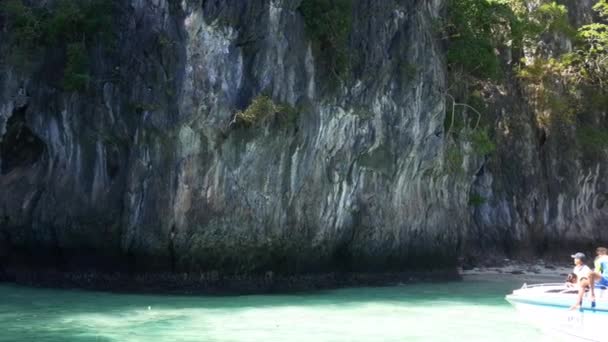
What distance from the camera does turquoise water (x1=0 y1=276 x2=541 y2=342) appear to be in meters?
12.0

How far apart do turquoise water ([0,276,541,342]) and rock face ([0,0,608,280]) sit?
186 centimetres

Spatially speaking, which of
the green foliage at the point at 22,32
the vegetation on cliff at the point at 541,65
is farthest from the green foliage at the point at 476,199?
the green foliage at the point at 22,32

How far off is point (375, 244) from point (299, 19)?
614 cm

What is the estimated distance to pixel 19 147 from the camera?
20.6 metres

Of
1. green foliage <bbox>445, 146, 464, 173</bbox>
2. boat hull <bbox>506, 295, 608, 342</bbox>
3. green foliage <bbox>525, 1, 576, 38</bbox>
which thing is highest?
green foliage <bbox>525, 1, 576, 38</bbox>

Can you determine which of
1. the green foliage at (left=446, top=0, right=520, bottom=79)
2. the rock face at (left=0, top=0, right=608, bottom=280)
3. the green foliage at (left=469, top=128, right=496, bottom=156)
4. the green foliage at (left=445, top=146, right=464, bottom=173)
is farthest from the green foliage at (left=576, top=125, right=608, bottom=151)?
the rock face at (left=0, top=0, right=608, bottom=280)

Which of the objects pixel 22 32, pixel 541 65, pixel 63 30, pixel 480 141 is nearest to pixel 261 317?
pixel 63 30

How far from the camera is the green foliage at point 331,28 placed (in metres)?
19.2

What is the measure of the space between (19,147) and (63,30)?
11.5ft

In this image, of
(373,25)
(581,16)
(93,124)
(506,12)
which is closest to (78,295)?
(93,124)

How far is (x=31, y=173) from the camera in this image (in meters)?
19.7

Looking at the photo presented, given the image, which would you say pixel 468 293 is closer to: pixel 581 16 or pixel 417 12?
pixel 417 12

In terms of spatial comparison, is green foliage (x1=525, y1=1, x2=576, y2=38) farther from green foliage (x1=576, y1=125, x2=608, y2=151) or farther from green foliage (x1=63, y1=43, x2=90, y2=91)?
green foliage (x1=63, y1=43, x2=90, y2=91)

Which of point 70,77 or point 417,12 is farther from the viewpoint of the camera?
point 417,12
